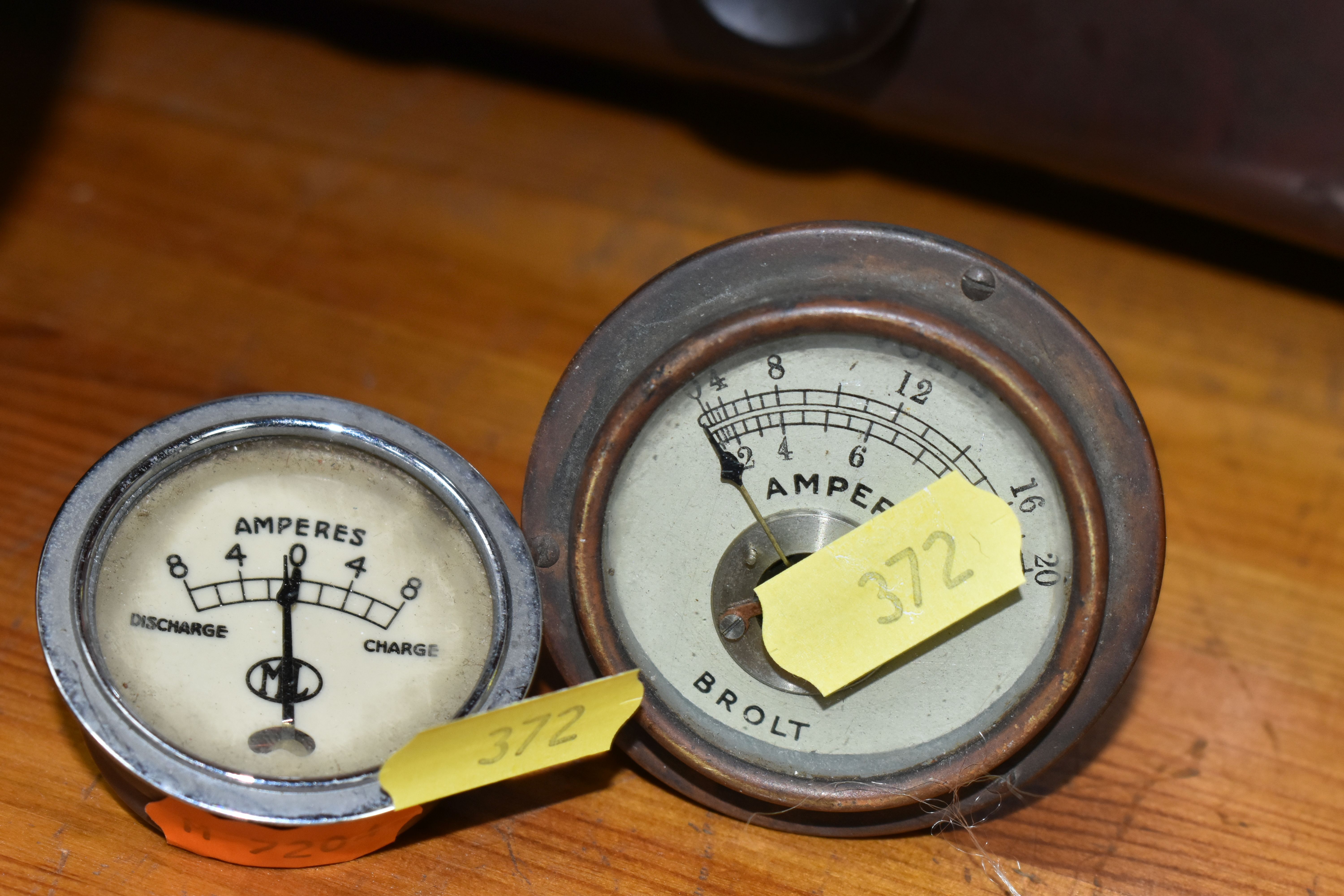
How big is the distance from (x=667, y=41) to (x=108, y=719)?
1039mm

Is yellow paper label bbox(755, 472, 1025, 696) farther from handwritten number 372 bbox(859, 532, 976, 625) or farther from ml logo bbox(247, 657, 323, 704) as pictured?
ml logo bbox(247, 657, 323, 704)

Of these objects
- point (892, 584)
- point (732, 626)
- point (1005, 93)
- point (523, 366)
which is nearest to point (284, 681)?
point (732, 626)

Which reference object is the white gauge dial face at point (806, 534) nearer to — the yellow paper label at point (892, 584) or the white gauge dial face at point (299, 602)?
the yellow paper label at point (892, 584)

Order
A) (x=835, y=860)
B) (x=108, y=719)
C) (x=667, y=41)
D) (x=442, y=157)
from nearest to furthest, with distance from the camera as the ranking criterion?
(x=108, y=719) → (x=835, y=860) → (x=667, y=41) → (x=442, y=157)

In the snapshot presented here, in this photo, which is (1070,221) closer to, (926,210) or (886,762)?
(926,210)

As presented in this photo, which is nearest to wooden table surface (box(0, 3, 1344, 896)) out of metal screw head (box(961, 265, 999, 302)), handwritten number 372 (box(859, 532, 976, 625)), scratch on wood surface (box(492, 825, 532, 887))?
scratch on wood surface (box(492, 825, 532, 887))

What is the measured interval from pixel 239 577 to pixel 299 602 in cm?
5

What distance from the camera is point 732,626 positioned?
2.78ft

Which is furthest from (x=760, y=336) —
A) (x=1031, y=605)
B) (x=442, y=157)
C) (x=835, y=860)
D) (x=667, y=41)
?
(x=442, y=157)

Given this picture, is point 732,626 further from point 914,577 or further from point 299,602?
point 299,602

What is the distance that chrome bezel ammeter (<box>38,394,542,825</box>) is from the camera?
764 millimetres

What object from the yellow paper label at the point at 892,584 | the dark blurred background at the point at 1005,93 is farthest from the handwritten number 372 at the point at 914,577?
the dark blurred background at the point at 1005,93

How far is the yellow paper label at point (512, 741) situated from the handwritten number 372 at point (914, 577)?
0.61 feet

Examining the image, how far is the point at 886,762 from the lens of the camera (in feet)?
2.79
